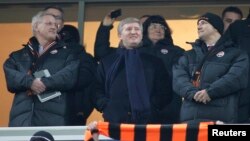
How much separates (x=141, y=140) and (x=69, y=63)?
1.55m

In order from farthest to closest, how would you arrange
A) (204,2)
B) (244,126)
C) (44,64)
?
(204,2)
(44,64)
(244,126)

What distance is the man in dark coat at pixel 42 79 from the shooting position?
A: 10812mm

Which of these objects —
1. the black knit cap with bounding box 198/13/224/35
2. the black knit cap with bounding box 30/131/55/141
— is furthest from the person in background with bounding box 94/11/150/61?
the black knit cap with bounding box 30/131/55/141

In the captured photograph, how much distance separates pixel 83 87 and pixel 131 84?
0.65m

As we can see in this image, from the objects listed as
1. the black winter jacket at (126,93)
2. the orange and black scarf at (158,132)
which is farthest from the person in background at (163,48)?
the orange and black scarf at (158,132)

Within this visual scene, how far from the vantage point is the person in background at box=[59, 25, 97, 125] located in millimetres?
11023

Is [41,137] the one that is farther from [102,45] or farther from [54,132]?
[102,45]

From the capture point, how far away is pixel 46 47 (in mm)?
11195

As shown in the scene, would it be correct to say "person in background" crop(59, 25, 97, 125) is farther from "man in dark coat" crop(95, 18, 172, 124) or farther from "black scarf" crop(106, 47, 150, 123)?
"black scarf" crop(106, 47, 150, 123)

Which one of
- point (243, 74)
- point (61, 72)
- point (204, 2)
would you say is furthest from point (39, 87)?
point (204, 2)

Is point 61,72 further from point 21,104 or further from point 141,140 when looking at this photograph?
point 141,140

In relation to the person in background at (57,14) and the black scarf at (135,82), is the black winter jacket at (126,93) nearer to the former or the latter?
the black scarf at (135,82)

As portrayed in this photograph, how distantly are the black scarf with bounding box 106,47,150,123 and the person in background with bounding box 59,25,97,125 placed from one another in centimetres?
28

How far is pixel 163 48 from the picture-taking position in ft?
37.1
